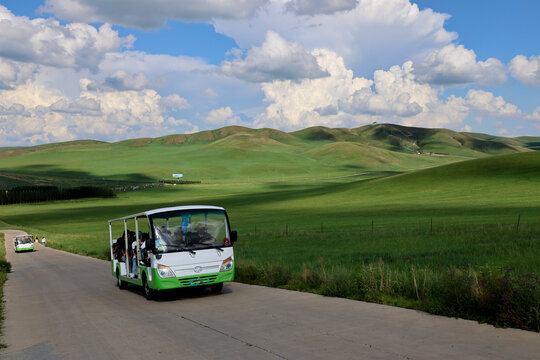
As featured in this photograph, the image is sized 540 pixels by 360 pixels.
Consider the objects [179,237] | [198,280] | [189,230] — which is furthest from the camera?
[189,230]

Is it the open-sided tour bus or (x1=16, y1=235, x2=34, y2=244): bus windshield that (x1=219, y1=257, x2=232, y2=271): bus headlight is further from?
(x1=16, y1=235, x2=34, y2=244): bus windshield

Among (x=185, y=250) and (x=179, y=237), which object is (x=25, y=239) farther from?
(x=185, y=250)

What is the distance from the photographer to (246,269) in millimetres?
18188

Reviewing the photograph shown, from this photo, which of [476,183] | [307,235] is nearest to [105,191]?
[476,183]

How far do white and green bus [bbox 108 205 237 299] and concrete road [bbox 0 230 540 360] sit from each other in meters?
0.62

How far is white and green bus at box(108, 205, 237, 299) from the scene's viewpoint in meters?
14.3

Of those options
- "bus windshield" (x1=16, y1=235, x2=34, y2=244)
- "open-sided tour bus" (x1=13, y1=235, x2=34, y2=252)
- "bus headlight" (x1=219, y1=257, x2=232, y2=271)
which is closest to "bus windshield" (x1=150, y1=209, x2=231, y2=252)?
"bus headlight" (x1=219, y1=257, x2=232, y2=271)

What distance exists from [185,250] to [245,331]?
5.02m

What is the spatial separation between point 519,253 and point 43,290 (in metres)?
17.8

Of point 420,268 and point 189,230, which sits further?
point 420,268

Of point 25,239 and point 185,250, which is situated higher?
point 185,250

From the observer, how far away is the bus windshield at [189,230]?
48.0ft

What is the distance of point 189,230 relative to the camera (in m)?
15.0

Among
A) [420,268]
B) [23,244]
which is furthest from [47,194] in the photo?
[420,268]
